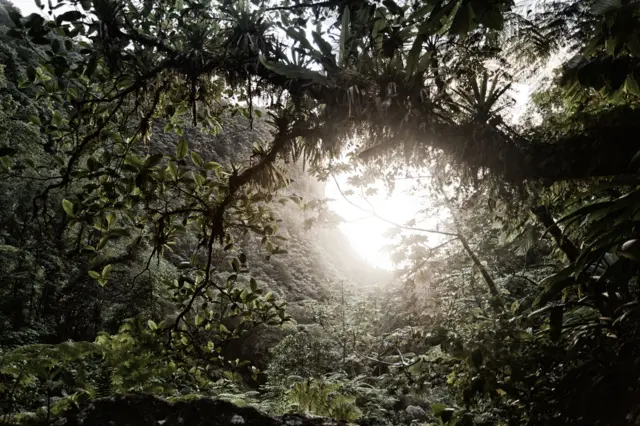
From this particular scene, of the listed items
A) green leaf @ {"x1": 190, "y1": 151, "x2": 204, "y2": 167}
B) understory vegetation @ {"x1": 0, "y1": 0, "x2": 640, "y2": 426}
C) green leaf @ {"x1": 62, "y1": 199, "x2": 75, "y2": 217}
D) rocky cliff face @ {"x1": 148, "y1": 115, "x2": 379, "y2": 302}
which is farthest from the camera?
rocky cliff face @ {"x1": 148, "y1": 115, "x2": 379, "y2": 302}

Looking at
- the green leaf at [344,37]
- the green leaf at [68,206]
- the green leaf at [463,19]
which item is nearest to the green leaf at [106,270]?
the green leaf at [68,206]

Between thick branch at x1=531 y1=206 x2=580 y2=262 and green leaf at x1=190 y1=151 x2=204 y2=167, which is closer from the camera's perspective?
green leaf at x1=190 y1=151 x2=204 y2=167

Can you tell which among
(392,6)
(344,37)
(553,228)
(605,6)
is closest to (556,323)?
(553,228)

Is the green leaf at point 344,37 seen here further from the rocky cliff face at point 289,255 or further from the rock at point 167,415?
the rocky cliff face at point 289,255

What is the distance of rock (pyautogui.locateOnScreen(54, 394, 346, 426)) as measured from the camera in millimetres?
1735

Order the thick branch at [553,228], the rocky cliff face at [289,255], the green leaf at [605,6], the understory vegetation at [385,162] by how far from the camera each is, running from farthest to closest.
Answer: the rocky cliff face at [289,255] → the thick branch at [553,228] → the understory vegetation at [385,162] → the green leaf at [605,6]

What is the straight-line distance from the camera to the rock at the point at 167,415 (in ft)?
→ 5.69

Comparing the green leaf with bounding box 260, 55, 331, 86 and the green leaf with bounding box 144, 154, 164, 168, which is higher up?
the green leaf with bounding box 260, 55, 331, 86

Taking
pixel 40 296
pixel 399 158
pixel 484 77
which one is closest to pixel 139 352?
pixel 399 158

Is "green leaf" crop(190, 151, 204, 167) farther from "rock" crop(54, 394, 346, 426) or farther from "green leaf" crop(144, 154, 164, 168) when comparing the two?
"rock" crop(54, 394, 346, 426)

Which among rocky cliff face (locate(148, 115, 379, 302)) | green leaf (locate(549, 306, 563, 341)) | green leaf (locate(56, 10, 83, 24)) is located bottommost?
green leaf (locate(549, 306, 563, 341))

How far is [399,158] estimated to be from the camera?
7.63 feet

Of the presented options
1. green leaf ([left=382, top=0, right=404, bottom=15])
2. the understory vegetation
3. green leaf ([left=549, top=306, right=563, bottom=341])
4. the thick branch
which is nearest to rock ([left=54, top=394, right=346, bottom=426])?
the understory vegetation

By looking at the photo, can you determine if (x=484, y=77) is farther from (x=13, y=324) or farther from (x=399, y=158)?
(x=13, y=324)
